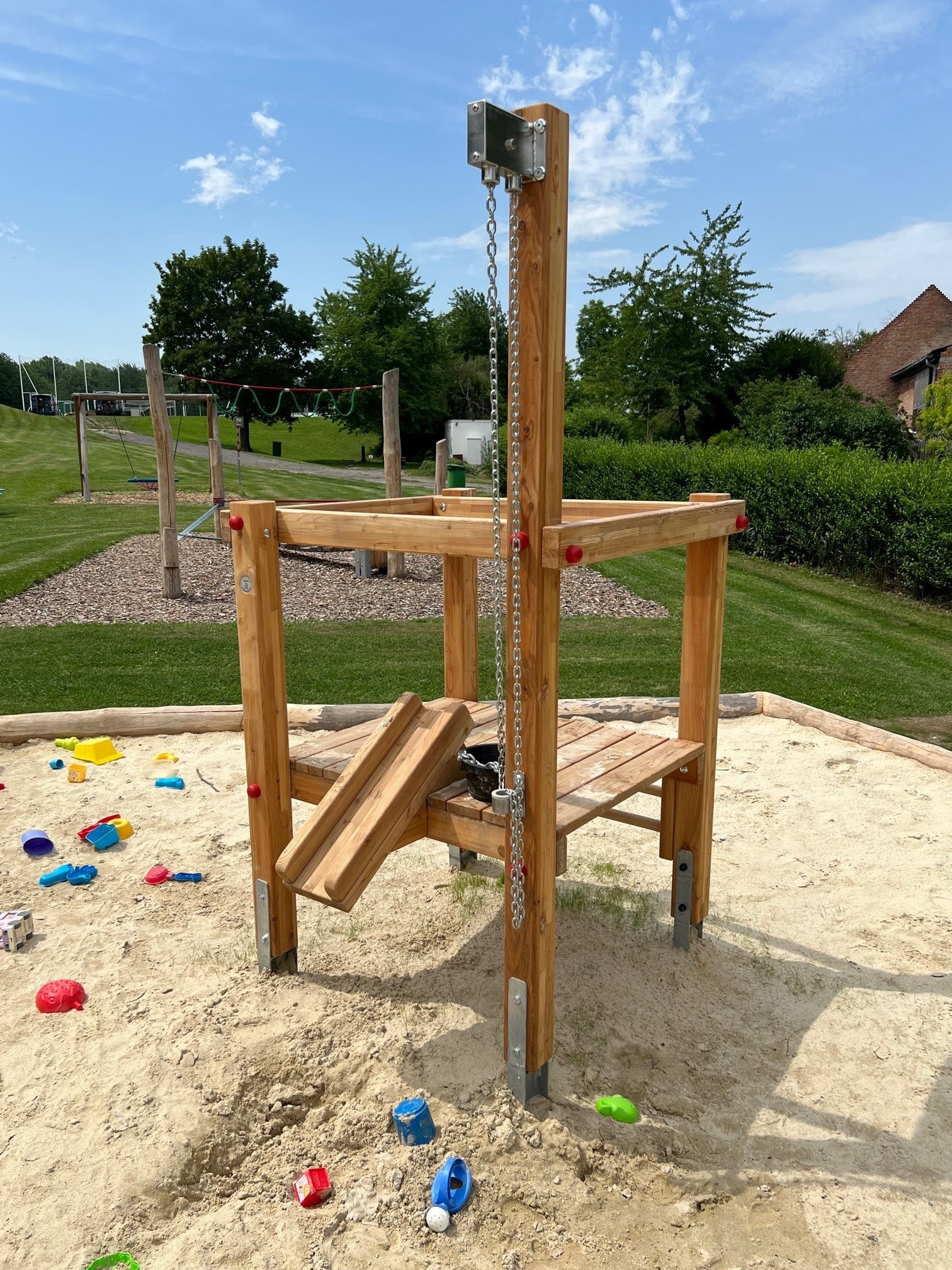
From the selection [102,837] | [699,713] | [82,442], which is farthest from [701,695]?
[82,442]

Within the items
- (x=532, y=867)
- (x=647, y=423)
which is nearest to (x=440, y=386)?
(x=647, y=423)

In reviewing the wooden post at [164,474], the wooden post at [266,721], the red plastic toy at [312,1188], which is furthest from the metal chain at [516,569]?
the wooden post at [164,474]

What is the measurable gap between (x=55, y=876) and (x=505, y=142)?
330cm

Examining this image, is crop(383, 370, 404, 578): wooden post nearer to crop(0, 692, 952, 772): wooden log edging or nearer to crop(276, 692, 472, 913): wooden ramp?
crop(0, 692, 952, 772): wooden log edging

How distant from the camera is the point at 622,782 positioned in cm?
306

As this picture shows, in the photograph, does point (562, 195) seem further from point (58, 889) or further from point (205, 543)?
point (205, 543)

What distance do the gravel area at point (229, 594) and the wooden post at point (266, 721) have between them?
635 centimetres

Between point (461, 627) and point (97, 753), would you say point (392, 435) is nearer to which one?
point (97, 753)

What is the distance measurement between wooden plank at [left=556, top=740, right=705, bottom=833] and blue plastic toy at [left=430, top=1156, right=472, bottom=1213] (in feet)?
2.87

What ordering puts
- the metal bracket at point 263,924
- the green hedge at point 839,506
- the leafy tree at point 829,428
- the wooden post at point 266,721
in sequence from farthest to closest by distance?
the leafy tree at point 829,428 < the green hedge at point 839,506 < the metal bracket at point 263,924 < the wooden post at point 266,721

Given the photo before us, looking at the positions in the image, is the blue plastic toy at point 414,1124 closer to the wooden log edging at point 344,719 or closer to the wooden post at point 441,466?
the wooden log edging at point 344,719

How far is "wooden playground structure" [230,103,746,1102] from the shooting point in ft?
7.51

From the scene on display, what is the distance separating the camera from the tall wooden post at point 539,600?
223 cm

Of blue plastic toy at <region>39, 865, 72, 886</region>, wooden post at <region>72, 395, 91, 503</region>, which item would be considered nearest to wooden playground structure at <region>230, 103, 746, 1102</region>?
blue plastic toy at <region>39, 865, 72, 886</region>
